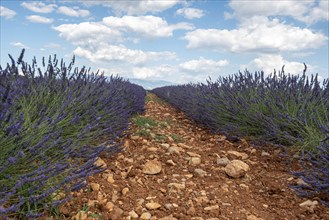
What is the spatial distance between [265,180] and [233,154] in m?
0.80

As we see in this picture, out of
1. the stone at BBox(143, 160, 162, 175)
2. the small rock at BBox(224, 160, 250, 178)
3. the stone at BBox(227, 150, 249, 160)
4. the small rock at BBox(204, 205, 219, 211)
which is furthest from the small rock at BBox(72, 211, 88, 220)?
the stone at BBox(227, 150, 249, 160)

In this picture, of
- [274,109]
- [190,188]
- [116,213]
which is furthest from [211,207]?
[274,109]

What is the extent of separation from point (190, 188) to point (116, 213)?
29.3 inches

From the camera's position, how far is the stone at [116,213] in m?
1.95

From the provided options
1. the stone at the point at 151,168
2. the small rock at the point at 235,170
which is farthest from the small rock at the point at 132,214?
the small rock at the point at 235,170

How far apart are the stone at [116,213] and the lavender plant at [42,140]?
27cm

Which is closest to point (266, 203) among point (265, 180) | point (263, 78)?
point (265, 180)

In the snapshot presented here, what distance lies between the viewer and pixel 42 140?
1.90 meters

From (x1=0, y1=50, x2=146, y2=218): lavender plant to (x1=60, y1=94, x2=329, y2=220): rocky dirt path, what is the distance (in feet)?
0.64

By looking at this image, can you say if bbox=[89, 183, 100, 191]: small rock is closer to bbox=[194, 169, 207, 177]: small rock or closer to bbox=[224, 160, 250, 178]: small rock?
bbox=[194, 169, 207, 177]: small rock

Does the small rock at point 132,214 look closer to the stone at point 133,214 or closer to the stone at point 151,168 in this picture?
the stone at point 133,214

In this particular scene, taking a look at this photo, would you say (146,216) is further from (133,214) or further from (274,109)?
(274,109)

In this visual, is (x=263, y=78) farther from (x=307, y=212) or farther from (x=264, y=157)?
(x=307, y=212)

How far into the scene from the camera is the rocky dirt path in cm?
210
